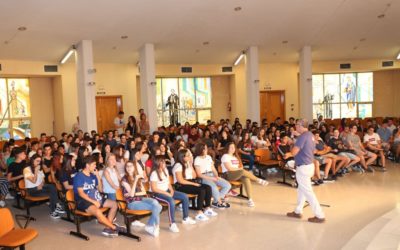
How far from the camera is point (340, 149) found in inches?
393

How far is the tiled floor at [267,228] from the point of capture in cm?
533

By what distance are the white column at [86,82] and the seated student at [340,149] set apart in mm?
7081

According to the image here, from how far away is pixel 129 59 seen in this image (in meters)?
15.3

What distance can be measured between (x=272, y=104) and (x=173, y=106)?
4.91 meters

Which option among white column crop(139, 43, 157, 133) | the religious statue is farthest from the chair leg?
the religious statue

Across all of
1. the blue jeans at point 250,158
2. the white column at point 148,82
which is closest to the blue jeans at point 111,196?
the blue jeans at point 250,158

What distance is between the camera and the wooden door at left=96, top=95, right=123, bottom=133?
1566cm

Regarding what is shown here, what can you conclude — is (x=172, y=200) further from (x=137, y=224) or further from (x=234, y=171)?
(x=234, y=171)

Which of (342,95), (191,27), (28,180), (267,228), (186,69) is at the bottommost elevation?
(267,228)

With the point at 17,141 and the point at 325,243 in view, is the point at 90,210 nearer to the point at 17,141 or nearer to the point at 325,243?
the point at 325,243

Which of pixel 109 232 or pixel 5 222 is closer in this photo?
pixel 5 222

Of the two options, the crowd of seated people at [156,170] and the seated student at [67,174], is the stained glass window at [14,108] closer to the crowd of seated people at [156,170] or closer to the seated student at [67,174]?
the crowd of seated people at [156,170]

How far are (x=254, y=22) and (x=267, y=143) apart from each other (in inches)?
163

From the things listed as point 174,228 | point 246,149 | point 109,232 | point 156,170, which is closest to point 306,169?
point 174,228
